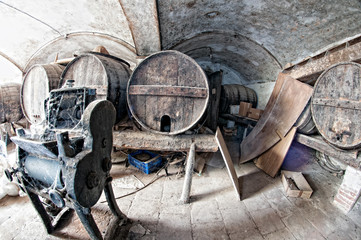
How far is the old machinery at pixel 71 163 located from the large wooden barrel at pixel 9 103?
340 cm

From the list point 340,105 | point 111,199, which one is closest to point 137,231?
point 111,199

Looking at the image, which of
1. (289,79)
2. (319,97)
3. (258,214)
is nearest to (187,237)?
(258,214)

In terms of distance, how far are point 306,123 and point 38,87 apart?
6.07 metres


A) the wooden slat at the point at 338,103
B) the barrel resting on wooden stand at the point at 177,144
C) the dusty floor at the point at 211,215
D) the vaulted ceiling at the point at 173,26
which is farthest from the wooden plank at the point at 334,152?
the vaulted ceiling at the point at 173,26

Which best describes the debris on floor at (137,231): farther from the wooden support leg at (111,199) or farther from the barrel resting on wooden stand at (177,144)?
the barrel resting on wooden stand at (177,144)

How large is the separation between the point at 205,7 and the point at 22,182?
4364 millimetres

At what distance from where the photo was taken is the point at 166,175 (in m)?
3.02

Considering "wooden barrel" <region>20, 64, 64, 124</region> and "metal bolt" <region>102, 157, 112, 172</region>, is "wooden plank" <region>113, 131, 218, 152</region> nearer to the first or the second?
"metal bolt" <region>102, 157, 112, 172</region>

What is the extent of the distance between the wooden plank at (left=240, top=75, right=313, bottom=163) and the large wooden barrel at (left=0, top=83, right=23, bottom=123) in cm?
642

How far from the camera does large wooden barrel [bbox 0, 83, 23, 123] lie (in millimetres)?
3594

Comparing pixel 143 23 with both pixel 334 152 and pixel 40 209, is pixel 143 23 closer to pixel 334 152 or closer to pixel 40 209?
pixel 40 209

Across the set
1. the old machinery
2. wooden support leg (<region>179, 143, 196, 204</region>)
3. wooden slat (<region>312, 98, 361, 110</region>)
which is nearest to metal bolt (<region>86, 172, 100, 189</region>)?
the old machinery

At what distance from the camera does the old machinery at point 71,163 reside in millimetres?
1146

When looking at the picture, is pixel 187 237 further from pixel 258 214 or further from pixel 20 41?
pixel 20 41
